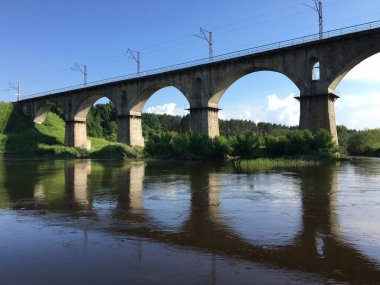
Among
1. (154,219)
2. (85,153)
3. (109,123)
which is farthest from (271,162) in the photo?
(109,123)

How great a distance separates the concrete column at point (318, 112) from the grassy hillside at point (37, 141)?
21.3m

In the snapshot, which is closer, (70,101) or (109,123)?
(70,101)

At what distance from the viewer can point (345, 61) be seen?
105 feet

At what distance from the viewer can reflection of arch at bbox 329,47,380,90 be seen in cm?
3098

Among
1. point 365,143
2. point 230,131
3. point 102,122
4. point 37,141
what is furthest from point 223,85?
point 230,131

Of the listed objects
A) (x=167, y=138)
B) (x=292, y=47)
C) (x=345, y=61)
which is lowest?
(x=167, y=138)

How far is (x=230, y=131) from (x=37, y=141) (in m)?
75.8

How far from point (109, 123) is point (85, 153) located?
155 ft

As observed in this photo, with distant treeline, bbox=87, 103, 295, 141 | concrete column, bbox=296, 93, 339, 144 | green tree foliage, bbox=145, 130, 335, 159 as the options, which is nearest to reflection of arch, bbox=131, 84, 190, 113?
green tree foliage, bbox=145, 130, 335, 159

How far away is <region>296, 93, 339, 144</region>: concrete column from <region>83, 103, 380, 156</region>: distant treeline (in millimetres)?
1811

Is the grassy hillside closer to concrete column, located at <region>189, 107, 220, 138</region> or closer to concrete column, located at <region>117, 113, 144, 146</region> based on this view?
concrete column, located at <region>117, 113, 144, 146</region>

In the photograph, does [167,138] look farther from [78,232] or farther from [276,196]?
[78,232]

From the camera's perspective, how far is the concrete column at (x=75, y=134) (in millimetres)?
59031

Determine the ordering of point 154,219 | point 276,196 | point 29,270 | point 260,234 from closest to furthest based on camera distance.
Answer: point 29,270 → point 260,234 → point 154,219 → point 276,196
